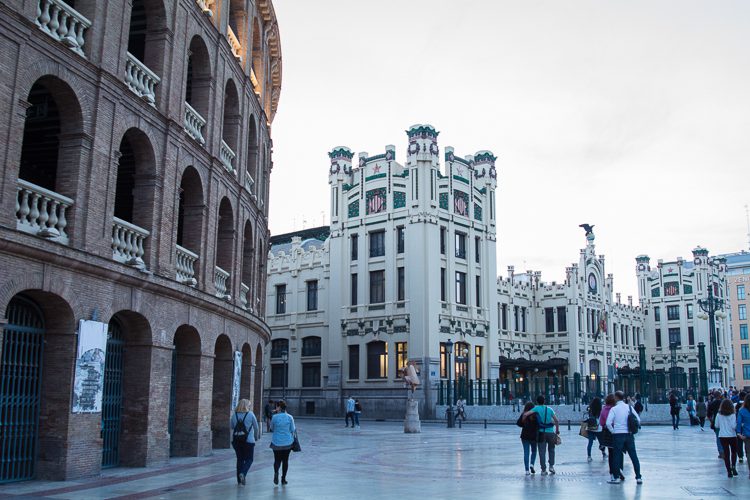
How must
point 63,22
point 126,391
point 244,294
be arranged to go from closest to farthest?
point 63,22 → point 126,391 → point 244,294

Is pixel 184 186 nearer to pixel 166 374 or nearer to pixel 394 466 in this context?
pixel 166 374

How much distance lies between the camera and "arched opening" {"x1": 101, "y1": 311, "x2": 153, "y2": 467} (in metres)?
18.3

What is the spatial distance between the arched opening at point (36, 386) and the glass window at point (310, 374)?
41307mm

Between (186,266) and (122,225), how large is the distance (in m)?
3.69

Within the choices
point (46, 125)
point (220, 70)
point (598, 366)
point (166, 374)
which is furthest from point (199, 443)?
point (598, 366)

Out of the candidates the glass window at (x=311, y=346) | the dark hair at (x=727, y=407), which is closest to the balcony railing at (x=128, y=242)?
the dark hair at (x=727, y=407)

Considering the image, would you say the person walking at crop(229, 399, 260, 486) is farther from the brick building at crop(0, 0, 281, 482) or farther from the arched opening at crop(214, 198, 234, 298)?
the arched opening at crop(214, 198, 234, 298)

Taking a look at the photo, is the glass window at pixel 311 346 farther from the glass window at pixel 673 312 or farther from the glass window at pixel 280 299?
the glass window at pixel 673 312

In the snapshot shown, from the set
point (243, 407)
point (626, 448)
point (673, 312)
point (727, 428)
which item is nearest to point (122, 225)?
point (243, 407)

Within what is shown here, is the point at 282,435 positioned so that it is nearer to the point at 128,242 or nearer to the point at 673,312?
the point at 128,242

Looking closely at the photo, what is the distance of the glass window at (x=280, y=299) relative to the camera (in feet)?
197

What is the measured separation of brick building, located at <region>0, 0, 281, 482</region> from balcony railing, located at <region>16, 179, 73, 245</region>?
0.13 ft

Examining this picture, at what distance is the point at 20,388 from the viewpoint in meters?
15.4

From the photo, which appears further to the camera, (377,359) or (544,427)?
(377,359)
